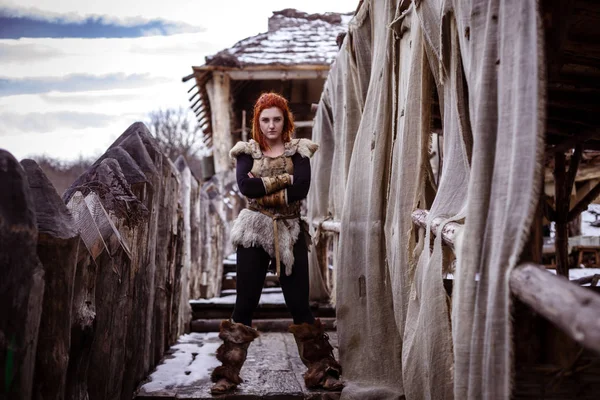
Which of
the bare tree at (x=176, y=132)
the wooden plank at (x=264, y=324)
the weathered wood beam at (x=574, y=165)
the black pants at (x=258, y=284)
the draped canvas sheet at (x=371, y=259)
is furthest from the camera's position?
the bare tree at (x=176, y=132)

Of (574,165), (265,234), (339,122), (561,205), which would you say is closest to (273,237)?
(265,234)

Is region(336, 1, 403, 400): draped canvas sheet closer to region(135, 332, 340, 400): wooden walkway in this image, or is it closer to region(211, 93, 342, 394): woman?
region(211, 93, 342, 394): woman

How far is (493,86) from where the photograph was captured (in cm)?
180

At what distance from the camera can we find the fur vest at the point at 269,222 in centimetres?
369

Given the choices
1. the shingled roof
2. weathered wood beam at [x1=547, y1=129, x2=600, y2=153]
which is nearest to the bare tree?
the shingled roof

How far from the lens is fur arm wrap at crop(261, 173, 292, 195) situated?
3596 millimetres

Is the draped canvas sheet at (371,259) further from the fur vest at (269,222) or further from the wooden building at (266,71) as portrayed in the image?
the wooden building at (266,71)

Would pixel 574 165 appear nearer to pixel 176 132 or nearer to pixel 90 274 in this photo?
pixel 90 274

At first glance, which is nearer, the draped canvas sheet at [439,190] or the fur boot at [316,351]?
the draped canvas sheet at [439,190]

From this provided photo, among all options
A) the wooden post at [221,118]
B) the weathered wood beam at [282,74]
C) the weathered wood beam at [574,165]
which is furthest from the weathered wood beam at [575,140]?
the wooden post at [221,118]

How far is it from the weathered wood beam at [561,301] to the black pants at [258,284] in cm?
229

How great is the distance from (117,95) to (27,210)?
71.5 meters

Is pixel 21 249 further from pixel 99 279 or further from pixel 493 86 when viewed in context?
pixel 493 86

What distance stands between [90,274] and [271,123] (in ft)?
5.78
